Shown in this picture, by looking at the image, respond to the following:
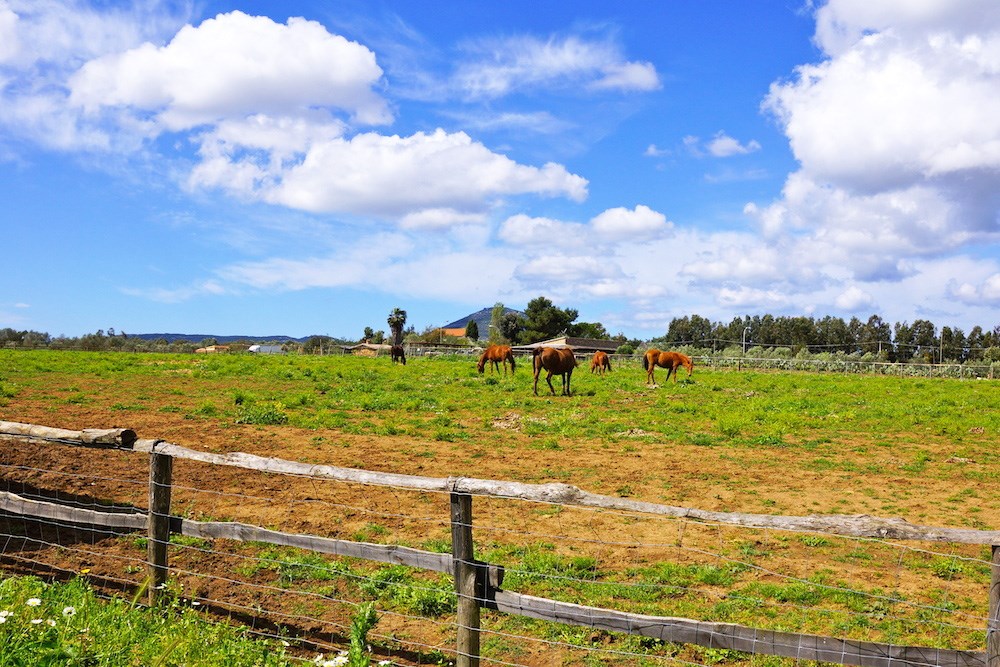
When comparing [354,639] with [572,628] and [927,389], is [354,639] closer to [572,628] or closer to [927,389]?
[572,628]

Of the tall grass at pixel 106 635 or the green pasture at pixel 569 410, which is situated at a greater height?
the green pasture at pixel 569 410

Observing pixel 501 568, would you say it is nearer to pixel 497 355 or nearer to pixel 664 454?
pixel 664 454

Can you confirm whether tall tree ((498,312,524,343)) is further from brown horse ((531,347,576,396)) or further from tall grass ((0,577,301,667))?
tall grass ((0,577,301,667))

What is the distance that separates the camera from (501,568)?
14.2 feet

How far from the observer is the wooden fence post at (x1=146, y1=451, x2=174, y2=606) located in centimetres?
549

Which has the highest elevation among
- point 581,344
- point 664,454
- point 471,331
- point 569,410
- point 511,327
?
point 471,331

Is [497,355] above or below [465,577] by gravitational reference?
above

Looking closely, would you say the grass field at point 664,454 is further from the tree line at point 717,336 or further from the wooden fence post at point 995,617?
the tree line at point 717,336

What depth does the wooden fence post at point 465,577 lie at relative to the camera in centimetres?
432

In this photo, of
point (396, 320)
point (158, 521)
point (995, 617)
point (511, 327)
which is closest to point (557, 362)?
point (158, 521)

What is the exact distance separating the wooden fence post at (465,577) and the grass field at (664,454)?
0.81 m

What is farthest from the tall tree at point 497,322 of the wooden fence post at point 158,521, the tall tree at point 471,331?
the wooden fence post at point 158,521

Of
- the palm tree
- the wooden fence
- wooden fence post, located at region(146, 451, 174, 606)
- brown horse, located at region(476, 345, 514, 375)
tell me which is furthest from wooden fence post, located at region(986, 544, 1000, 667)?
the palm tree

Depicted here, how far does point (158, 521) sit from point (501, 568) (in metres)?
3.04
